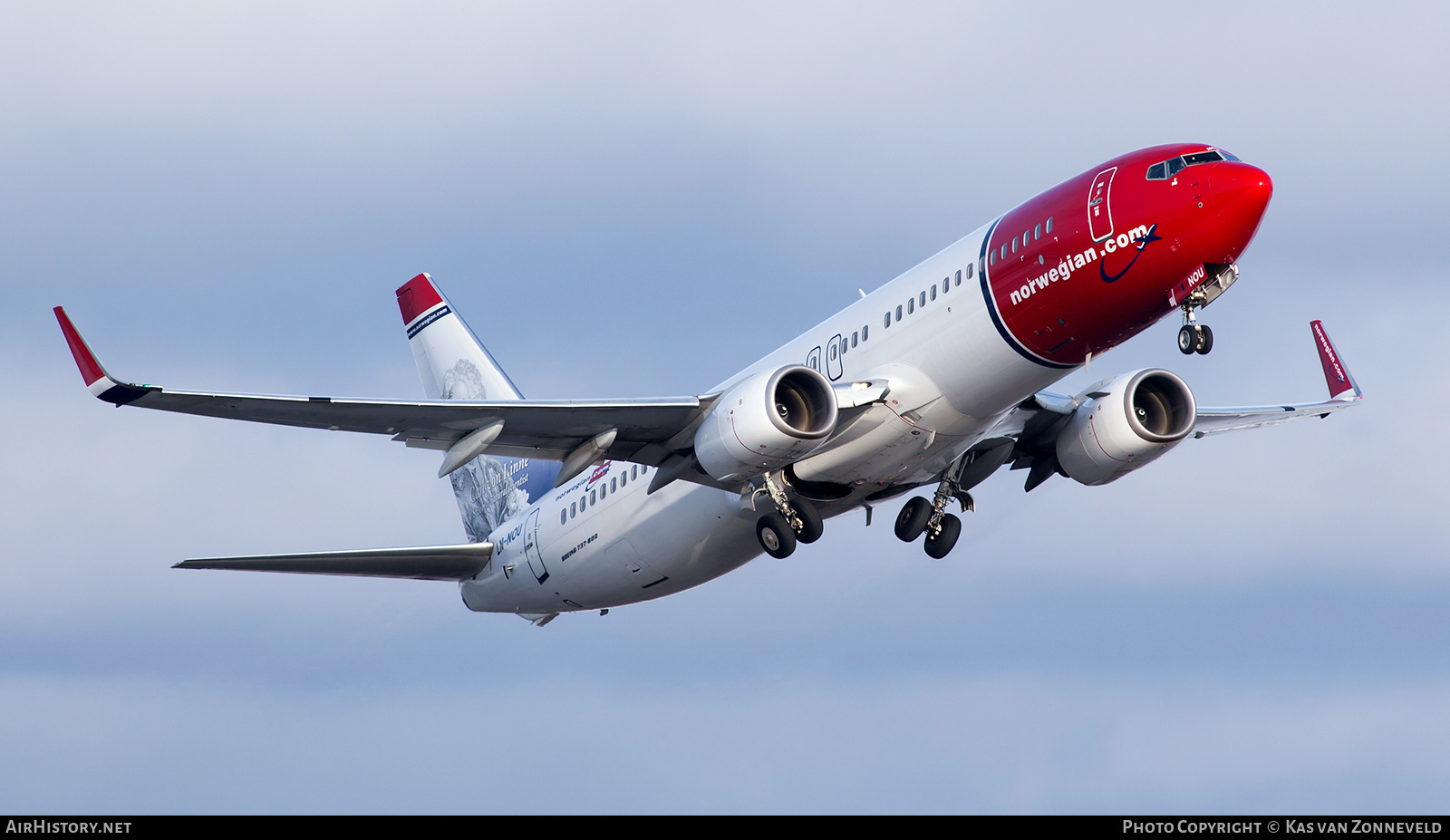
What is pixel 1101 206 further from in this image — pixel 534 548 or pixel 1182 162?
pixel 534 548

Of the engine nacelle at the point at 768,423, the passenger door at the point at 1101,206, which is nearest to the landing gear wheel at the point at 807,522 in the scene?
the engine nacelle at the point at 768,423

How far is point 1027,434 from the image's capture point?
3722cm

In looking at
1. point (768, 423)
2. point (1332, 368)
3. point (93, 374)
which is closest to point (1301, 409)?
point (1332, 368)

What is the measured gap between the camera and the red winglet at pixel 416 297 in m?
50.1

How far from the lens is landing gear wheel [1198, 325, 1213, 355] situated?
29578mm

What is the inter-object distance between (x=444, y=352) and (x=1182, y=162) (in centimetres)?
2559

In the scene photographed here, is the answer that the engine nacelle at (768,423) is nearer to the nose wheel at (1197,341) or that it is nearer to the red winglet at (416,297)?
the nose wheel at (1197,341)

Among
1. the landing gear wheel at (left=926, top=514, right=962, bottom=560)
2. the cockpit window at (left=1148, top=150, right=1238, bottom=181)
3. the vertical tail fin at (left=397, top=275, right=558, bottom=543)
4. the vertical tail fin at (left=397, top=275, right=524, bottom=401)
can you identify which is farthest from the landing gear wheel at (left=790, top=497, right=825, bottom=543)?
the vertical tail fin at (left=397, top=275, right=524, bottom=401)

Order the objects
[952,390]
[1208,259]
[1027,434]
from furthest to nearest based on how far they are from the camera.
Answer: [1027,434] → [952,390] → [1208,259]

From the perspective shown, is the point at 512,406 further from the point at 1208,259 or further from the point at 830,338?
the point at 1208,259

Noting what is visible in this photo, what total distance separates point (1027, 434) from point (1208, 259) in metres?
8.66

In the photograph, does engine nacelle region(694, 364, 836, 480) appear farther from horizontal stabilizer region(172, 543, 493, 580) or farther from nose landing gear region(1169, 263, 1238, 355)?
horizontal stabilizer region(172, 543, 493, 580)

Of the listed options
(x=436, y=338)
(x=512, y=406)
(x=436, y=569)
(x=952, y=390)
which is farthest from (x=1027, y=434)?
(x=436, y=338)

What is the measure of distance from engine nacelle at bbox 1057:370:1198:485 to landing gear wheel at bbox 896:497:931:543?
10.8 feet
